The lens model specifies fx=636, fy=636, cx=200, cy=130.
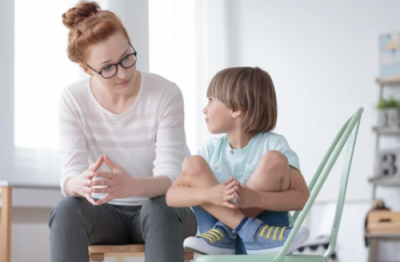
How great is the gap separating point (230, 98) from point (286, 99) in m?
3.33

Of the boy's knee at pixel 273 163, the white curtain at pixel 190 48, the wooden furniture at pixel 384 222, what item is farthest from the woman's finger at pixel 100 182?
the wooden furniture at pixel 384 222

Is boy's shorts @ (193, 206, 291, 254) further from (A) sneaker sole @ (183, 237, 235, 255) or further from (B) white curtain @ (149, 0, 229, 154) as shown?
(B) white curtain @ (149, 0, 229, 154)

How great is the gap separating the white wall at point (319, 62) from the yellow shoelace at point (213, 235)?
305cm

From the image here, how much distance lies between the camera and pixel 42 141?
271 cm

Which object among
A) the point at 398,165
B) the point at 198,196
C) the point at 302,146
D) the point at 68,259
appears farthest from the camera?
the point at 302,146

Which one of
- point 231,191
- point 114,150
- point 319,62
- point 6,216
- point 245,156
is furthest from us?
point 319,62

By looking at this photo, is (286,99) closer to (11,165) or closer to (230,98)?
(11,165)

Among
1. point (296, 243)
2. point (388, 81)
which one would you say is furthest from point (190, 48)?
point (296, 243)

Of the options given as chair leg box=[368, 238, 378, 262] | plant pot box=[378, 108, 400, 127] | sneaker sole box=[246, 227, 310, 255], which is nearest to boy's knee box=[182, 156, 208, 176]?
sneaker sole box=[246, 227, 310, 255]

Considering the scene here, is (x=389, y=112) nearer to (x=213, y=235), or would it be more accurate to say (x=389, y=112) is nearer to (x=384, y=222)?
(x=384, y=222)

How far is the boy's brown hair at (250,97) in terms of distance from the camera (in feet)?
4.84

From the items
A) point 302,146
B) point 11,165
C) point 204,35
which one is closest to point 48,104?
point 11,165

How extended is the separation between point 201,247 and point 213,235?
0.17 ft

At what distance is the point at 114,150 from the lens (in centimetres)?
171
